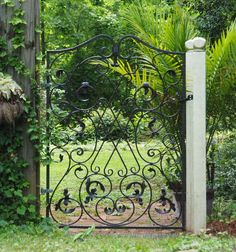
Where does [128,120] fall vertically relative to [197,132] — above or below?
above

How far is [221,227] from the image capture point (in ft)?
18.2

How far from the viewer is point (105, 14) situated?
58.5 feet

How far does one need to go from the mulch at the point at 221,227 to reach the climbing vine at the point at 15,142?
183 cm

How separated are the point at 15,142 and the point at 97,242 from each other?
1.31 metres

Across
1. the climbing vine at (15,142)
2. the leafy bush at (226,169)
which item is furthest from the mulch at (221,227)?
the climbing vine at (15,142)

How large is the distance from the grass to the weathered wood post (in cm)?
52

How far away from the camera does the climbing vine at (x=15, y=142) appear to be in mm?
5320

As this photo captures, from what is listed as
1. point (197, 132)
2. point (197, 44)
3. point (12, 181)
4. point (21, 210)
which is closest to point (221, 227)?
point (197, 132)

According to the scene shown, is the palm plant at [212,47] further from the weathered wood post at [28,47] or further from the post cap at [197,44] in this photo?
the weathered wood post at [28,47]

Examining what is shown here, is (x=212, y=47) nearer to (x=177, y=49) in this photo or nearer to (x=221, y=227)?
(x=177, y=49)

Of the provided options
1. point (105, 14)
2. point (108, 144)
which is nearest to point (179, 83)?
point (108, 144)

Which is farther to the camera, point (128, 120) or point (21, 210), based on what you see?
point (128, 120)

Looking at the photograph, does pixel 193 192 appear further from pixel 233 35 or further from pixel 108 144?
pixel 108 144

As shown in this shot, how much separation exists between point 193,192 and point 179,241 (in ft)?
2.47
